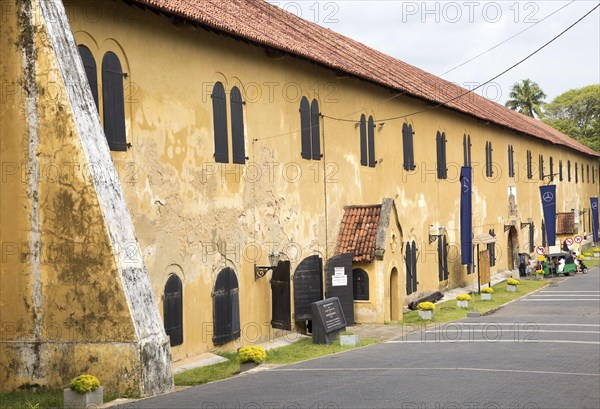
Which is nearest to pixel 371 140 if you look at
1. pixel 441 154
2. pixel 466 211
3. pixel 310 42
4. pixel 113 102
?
pixel 310 42

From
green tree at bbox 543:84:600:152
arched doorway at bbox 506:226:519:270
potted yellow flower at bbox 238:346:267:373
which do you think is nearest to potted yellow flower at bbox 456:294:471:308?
potted yellow flower at bbox 238:346:267:373

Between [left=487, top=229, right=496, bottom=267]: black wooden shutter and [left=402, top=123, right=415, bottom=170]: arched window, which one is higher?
[left=402, top=123, right=415, bottom=170]: arched window

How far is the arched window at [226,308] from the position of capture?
1808 cm

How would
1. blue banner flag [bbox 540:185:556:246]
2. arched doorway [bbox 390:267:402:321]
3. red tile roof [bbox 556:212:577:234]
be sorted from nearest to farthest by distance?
arched doorway [bbox 390:267:402:321]
blue banner flag [bbox 540:185:556:246]
red tile roof [bbox 556:212:577:234]

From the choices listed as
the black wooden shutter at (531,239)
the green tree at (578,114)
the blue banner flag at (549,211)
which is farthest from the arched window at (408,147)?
the green tree at (578,114)

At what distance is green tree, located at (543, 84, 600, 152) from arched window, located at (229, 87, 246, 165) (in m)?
71.0

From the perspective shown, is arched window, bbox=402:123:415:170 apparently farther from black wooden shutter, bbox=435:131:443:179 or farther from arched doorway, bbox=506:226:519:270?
arched doorway, bbox=506:226:519:270

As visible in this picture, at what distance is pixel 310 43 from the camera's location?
79.7ft

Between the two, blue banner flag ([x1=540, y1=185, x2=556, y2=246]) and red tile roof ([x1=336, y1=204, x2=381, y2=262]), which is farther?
blue banner flag ([x1=540, y1=185, x2=556, y2=246])

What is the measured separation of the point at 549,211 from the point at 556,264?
2.78 m

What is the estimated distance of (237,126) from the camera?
1927 centimetres

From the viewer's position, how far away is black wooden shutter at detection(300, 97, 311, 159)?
22.5 m

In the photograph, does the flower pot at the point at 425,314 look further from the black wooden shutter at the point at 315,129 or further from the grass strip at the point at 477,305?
the black wooden shutter at the point at 315,129

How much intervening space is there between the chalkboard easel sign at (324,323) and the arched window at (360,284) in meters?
3.43
